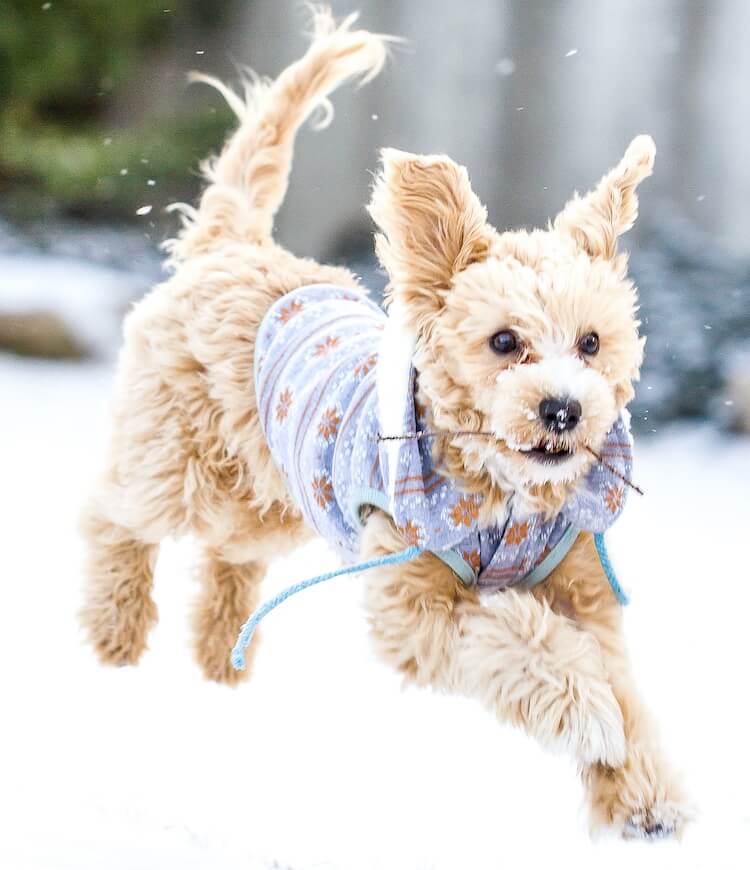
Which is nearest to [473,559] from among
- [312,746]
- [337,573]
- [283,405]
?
[337,573]

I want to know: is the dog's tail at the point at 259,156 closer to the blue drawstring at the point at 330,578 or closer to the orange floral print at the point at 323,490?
the orange floral print at the point at 323,490

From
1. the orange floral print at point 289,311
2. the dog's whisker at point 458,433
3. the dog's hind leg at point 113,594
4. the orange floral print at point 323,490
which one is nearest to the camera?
the dog's whisker at point 458,433

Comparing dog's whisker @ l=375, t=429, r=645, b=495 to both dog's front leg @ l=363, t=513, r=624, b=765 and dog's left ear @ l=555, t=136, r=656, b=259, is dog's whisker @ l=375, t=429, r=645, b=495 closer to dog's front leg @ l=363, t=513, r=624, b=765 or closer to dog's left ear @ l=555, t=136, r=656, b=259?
dog's front leg @ l=363, t=513, r=624, b=765

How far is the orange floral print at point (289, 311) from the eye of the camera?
7.80 feet

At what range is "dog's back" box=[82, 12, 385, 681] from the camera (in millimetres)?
2473

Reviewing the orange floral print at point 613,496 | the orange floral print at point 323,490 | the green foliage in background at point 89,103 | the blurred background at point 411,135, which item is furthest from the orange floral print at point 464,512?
the green foliage in background at point 89,103

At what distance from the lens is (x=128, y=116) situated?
6.50 metres

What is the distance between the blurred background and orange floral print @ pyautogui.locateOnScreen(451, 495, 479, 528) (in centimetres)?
316

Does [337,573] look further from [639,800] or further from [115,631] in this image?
[115,631]

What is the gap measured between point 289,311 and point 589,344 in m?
0.89

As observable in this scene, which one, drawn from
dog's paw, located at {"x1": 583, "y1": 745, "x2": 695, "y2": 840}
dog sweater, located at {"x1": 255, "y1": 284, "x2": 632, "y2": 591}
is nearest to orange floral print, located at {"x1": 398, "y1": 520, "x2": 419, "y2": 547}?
dog sweater, located at {"x1": 255, "y1": 284, "x2": 632, "y2": 591}

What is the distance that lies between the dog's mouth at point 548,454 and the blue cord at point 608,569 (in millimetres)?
288

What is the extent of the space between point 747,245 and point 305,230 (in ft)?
7.47

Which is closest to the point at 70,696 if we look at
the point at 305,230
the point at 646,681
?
the point at 646,681
